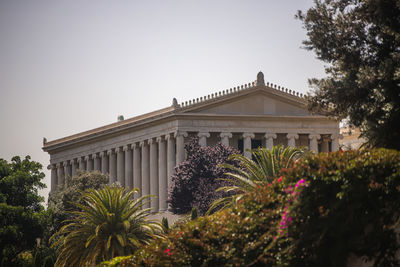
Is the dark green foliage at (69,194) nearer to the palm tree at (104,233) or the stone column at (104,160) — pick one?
the stone column at (104,160)

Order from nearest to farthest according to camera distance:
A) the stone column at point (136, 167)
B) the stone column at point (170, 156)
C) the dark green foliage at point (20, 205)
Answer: the dark green foliage at point (20, 205), the stone column at point (170, 156), the stone column at point (136, 167)

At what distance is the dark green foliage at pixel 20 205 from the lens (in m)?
77.2

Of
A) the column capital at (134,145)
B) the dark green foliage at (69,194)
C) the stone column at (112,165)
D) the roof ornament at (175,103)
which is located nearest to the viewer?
the dark green foliage at (69,194)

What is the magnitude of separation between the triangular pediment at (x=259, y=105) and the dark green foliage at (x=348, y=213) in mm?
70610

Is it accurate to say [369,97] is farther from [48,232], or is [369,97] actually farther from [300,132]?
[300,132]

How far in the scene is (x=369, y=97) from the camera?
116 feet

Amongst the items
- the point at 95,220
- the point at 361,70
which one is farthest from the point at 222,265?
the point at 95,220

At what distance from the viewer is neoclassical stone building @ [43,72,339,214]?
9438cm

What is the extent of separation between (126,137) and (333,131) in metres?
23.0

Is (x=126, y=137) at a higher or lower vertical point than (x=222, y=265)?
higher

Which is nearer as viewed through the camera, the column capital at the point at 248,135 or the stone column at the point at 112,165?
the column capital at the point at 248,135

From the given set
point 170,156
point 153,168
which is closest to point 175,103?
point 170,156

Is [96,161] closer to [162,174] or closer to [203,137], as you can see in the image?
[162,174]

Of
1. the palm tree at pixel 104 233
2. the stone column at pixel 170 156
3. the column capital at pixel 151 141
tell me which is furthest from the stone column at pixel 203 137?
the palm tree at pixel 104 233
